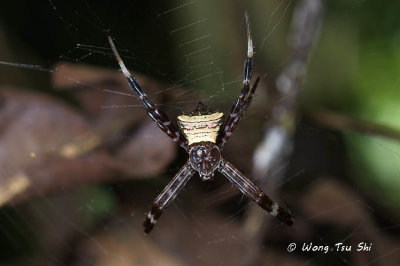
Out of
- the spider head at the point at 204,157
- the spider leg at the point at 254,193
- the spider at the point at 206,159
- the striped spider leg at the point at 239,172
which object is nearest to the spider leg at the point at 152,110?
the spider at the point at 206,159

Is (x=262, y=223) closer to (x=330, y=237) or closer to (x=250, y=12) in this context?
(x=330, y=237)

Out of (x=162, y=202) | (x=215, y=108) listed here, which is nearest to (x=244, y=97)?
(x=215, y=108)

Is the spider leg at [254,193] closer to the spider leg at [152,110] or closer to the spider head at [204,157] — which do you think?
the spider head at [204,157]

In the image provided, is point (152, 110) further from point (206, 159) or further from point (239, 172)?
point (239, 172)

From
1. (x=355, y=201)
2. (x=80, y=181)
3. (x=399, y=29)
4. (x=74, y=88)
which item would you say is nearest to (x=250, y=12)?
(x=399, y=29)

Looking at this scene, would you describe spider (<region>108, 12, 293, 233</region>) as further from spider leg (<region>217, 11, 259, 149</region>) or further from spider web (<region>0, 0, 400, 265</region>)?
spider web (<region>0, 0, 400, 265</region>)

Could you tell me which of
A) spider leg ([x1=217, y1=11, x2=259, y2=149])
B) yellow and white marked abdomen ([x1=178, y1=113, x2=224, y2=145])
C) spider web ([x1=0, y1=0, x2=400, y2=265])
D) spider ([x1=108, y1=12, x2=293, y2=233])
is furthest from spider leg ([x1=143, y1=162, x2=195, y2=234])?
spider leg ([x1=217, y1=11, x2=259, y2=149])
